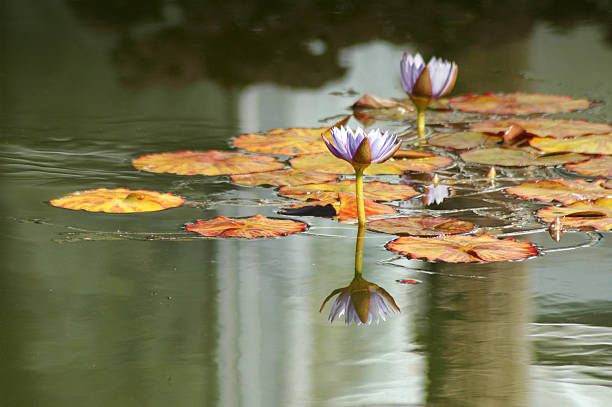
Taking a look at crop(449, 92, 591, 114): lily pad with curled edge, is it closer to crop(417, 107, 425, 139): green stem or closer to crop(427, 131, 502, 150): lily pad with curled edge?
crop(427, 131, 502, 150): lily pad with curled edge

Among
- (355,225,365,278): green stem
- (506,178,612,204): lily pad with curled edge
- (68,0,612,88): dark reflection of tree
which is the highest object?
(68,0,612,88): dark reflection of tree

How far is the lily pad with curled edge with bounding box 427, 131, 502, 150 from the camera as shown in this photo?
316cm

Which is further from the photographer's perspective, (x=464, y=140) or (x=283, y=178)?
(x=464, y=140)

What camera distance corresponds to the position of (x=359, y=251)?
6.82ft

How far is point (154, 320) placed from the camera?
5.49ft

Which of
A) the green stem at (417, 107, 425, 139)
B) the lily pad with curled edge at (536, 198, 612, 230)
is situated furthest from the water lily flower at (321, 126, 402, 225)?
the green stem at (417, 107, 425, 139)

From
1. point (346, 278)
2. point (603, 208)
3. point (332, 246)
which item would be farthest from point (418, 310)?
point (603, 208)

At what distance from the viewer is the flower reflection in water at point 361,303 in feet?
5.59

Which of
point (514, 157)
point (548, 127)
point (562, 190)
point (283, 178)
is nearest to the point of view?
point (562, 190)

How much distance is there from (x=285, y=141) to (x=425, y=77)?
0.53 metres

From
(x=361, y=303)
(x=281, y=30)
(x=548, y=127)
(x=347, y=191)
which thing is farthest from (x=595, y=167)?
(x=281, y=30)

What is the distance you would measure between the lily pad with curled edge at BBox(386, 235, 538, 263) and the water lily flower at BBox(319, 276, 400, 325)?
0.17m

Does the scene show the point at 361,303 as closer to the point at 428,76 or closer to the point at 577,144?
the point at 428,76

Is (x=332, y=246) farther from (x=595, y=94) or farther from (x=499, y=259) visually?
(x=595, y=94)
